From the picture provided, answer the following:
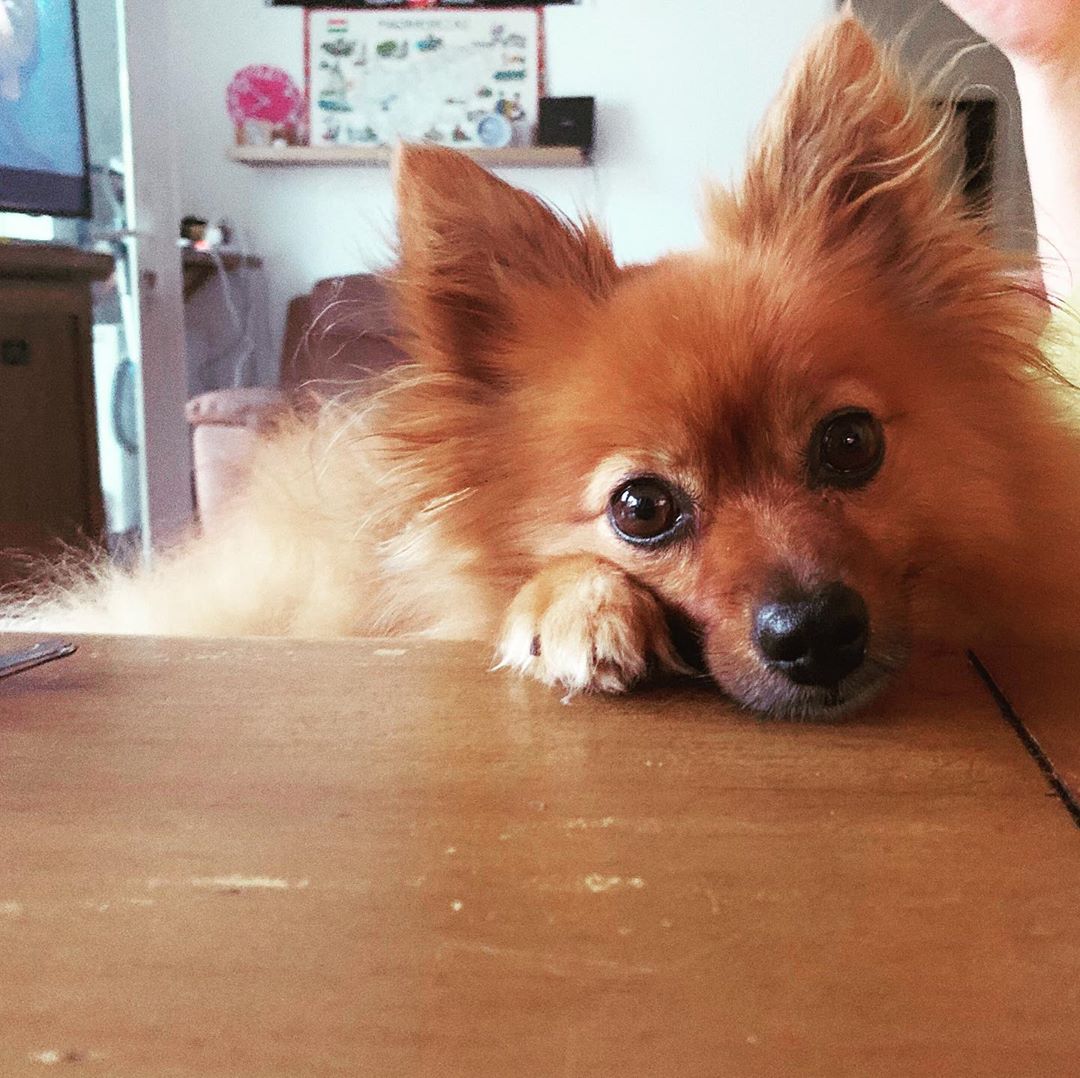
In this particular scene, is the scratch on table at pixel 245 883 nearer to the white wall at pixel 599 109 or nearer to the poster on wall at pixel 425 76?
the white wall at pixel 599 109

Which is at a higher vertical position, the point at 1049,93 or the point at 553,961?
the point at 1049,93

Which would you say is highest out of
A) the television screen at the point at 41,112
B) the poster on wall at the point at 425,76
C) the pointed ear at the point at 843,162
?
the poster on wall at the point at 425,76

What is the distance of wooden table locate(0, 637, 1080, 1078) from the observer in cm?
53

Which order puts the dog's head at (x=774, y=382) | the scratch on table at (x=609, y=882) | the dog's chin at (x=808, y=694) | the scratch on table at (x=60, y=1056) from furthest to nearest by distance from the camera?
1. the dog's head at (x=774, y=382)
2. the dog's chin at (x=808, y=694)
3. the scratch on table at (x=609, y=882)
4. the scratch on table at (x=60, y=1056)

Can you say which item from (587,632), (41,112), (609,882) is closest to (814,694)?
(587,632)

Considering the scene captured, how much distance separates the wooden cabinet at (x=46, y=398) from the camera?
3.85 meters

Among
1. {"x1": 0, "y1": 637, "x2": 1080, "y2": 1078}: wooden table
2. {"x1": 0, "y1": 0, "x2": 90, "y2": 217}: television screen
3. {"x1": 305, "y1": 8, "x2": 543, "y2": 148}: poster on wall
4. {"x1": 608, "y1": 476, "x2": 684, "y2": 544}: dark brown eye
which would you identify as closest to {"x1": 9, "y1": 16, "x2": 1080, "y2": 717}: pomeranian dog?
{"x1": 608, "y1": 476, "x2": 684, "y2": 544}: dark brown eye

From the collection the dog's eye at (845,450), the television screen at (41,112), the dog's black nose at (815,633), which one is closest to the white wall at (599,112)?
the television screen at (41,112)

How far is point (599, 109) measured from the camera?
6.75 meters

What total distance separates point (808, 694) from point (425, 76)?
6349 mm

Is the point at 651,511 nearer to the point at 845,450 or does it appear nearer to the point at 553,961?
the point at 845,450

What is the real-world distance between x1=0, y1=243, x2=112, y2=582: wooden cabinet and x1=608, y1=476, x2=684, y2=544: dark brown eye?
2.82 m

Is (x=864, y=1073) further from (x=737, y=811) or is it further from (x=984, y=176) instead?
(x=984, y=176)

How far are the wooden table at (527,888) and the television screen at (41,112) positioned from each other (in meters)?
3.60
